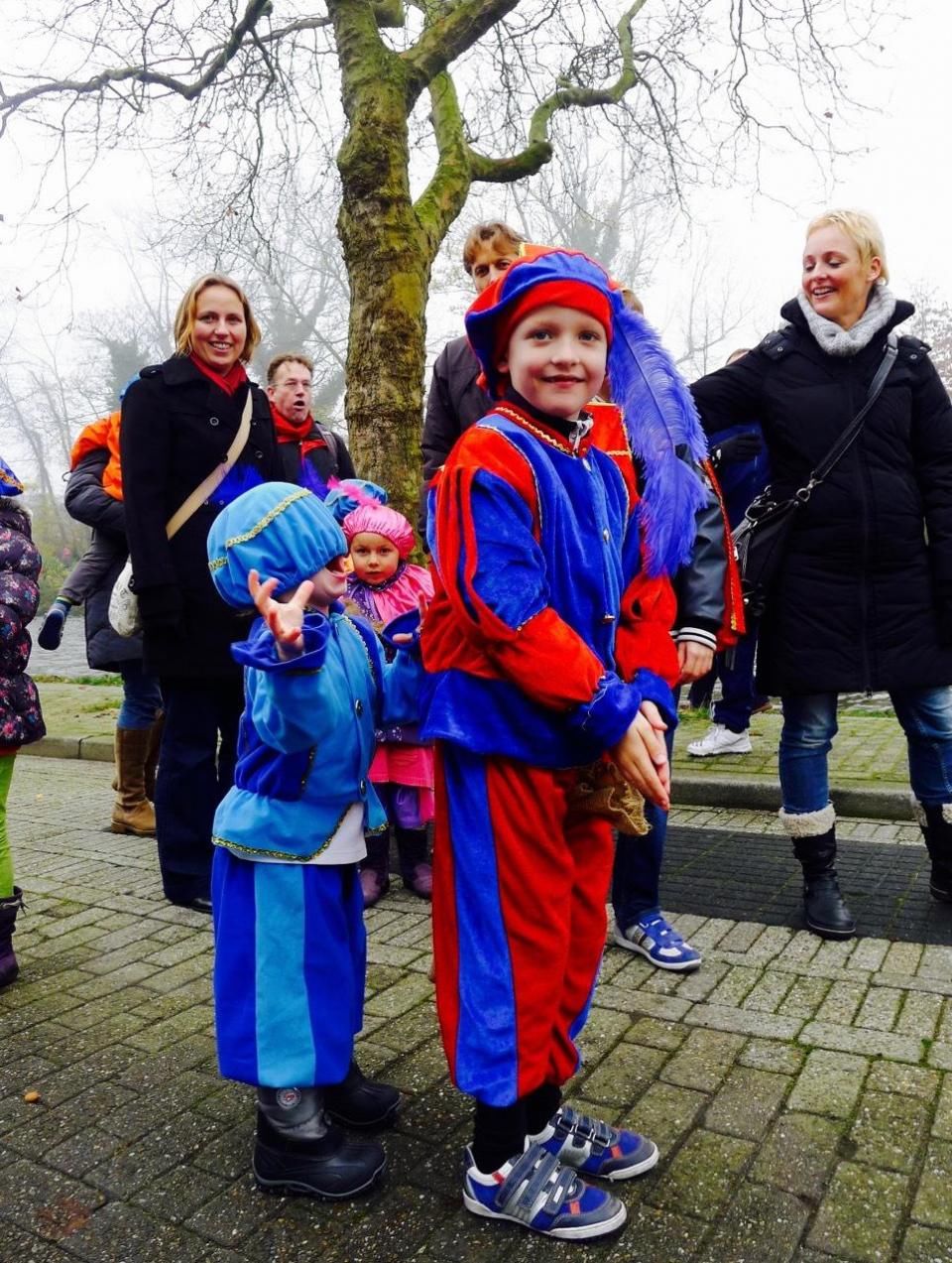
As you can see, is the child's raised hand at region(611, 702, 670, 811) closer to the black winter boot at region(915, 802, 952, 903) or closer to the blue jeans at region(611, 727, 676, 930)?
the blue jeans at region(611, 727, 676, 930)

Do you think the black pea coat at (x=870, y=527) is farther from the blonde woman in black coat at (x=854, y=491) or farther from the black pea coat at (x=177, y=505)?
the black pea coat at (x=177, y=505)

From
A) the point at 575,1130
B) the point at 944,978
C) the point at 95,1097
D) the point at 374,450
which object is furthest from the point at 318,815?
the point at 374,450

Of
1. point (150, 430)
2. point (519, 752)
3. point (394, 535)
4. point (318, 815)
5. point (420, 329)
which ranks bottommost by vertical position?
point (318, 815)

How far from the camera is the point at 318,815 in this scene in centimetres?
219

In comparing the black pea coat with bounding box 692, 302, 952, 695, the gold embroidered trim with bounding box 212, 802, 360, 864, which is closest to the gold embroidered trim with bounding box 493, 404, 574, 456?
the gold embroidered trim with bounding box 212, 802, 360, 864

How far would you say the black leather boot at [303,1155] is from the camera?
2.16m

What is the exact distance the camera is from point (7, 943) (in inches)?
135

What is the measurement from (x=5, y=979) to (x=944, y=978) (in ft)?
9.75

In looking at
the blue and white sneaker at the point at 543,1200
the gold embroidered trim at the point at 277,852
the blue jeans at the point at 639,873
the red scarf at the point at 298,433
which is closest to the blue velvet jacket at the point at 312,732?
the gold embroidered trim at the point at 277,852

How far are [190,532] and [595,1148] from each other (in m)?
2.61

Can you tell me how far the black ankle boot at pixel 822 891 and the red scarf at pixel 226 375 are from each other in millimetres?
2717

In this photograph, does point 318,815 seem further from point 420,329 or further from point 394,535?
point 420,329

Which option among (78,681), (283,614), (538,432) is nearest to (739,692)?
(538,432)

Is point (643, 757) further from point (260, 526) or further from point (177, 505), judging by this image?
point (177, 505)
